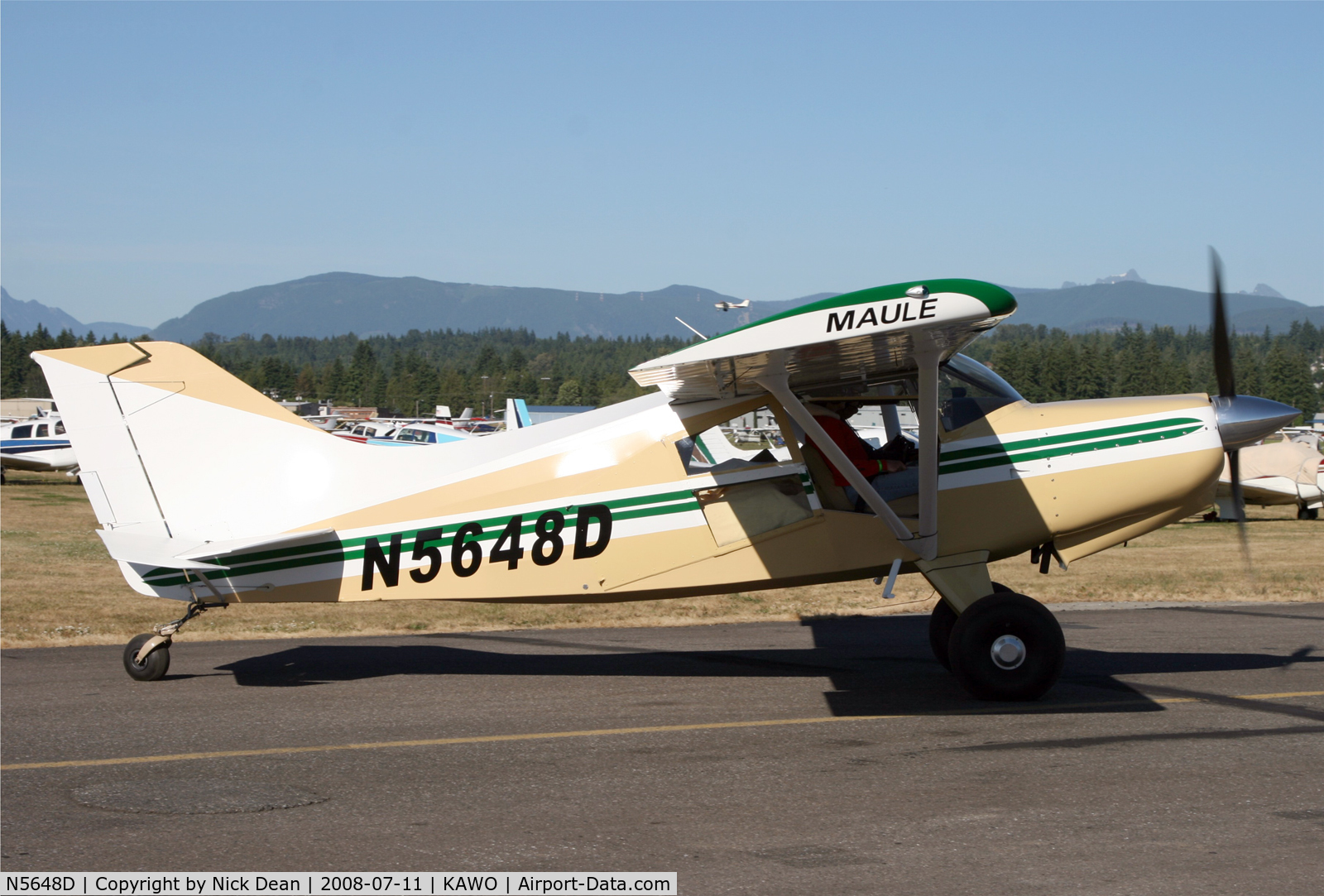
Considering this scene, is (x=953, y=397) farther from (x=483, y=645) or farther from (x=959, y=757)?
(x=483, y=645)

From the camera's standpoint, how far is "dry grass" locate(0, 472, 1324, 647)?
11.4 metres

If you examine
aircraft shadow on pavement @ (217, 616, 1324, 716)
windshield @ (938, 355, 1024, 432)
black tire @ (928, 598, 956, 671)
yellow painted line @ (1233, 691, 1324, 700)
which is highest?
windshield @ (938, 355, 1024, 432)

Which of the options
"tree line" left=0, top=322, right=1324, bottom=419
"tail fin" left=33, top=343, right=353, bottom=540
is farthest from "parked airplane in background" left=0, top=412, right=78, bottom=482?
"tree line" left=0, top=322, right=1324, bottom=419

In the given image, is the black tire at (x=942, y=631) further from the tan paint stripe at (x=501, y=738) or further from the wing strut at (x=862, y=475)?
the tan paint stripe at (x=501, y=738)

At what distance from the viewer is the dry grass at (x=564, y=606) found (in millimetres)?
11352

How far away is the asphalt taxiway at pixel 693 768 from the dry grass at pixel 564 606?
6.12ft

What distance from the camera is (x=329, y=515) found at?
8.08 meters

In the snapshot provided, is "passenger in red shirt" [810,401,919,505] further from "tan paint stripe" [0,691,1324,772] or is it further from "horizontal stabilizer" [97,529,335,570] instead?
"horizontal stabilizer" [97,529,335,570]

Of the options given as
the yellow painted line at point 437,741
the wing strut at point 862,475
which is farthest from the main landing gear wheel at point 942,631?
the yellow painted line at point 437,741

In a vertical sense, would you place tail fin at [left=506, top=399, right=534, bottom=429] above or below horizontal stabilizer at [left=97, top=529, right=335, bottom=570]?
above

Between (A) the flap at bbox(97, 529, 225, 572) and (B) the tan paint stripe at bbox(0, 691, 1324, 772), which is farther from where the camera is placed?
(A) the flap at bbox(97, 529, 225, 572)

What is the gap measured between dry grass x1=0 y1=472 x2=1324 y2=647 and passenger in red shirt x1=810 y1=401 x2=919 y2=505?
4.18 meters

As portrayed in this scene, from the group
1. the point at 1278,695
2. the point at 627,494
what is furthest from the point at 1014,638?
the point at 627,494

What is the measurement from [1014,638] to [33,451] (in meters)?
41.1
